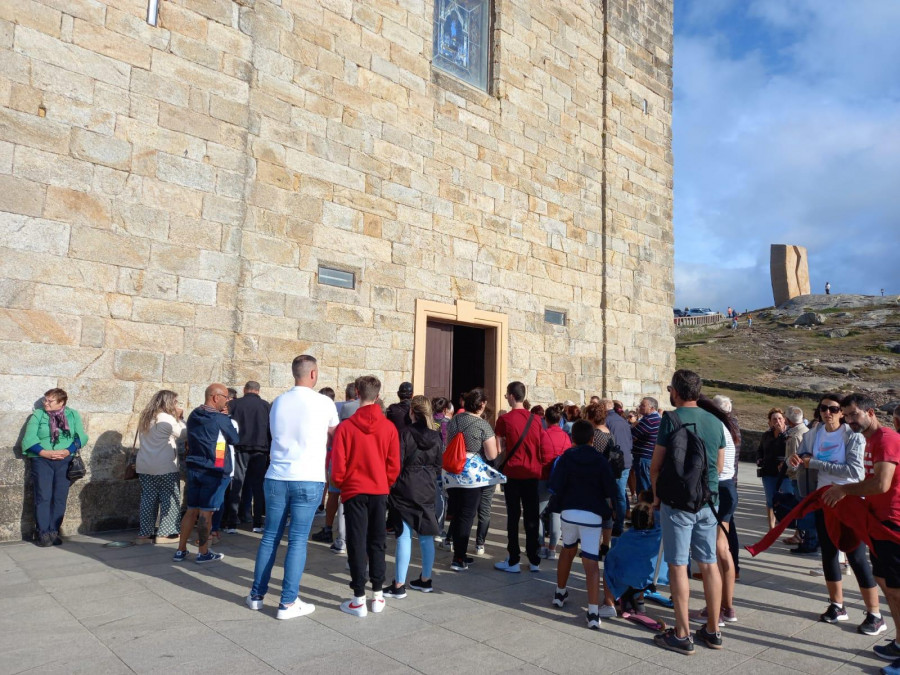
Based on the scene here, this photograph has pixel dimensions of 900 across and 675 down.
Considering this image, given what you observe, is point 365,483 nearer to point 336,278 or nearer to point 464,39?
point 336,278

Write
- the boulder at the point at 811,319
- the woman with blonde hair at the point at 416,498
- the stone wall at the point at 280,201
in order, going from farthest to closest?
the boulder at the point at 811,319 < the stone wall at the point at 280,201 < the woman with blonde hair at the point at 416,498

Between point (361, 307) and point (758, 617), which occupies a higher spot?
point (361, 307)

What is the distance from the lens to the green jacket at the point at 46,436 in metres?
5.77

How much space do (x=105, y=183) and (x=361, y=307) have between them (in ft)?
10.6

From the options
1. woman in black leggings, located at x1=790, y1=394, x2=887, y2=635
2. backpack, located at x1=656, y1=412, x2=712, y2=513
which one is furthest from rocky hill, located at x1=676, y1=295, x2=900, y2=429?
backpack, located at x1=656, y1=412, x2=712, y2=513

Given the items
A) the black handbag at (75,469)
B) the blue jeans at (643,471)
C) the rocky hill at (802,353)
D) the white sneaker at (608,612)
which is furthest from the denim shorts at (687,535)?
the rocky hill at (802,353)

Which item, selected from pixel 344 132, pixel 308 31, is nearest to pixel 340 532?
pixel 344 132

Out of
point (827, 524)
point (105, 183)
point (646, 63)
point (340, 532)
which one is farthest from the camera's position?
point (646, 63)

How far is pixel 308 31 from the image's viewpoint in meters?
8.15

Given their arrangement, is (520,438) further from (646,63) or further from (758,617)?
(646,63)

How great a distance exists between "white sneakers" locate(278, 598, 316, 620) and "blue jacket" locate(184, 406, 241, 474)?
1.73 m

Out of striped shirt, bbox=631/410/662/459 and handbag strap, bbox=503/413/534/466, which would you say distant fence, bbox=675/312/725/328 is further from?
handbag strap, bbox=503/413/534/466

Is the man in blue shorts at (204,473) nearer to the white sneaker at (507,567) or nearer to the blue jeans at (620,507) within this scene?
the white sneaker at (507,567)

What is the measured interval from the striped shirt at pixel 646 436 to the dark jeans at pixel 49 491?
554cm
